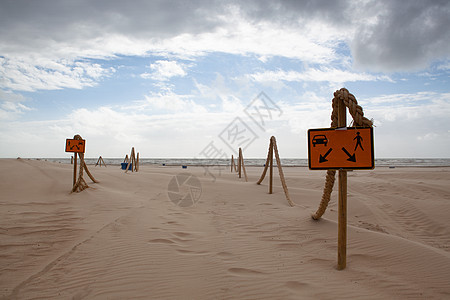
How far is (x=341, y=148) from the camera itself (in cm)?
310

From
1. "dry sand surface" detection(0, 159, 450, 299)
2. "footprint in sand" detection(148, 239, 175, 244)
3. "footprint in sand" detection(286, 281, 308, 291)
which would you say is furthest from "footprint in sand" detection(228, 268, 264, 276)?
"footprint in sand" detection(148, 239, 175, 244)

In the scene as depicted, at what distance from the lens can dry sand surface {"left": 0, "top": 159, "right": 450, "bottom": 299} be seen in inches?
111

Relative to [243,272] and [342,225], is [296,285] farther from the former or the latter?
[342,225]

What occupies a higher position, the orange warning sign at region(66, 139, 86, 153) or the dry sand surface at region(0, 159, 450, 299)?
the orange warning sign at region(66, 139, 86, 153)

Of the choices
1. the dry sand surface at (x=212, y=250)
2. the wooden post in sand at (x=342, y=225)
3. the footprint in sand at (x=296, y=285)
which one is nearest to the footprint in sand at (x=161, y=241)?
the dry sand surface at (x=212, y=250)

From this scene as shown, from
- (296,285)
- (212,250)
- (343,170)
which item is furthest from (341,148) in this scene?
(212,250)

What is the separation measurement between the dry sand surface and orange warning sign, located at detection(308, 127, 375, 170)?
50.8 inches

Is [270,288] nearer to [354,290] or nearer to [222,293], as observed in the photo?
[222,293]

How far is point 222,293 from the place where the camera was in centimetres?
271

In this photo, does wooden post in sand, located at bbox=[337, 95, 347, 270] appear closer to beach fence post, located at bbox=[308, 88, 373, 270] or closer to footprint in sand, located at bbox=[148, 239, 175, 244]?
beach fence post, located at bbox=[308, 88, 373, 270]

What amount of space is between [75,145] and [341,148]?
756cm

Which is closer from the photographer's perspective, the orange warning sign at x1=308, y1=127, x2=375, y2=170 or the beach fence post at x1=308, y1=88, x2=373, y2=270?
the orange warning sign at x1=308, y1=127, x2=375, y2=170

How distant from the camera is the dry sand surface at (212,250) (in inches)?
111

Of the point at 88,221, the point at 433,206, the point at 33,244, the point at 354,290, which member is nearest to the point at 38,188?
the point at 88,221
